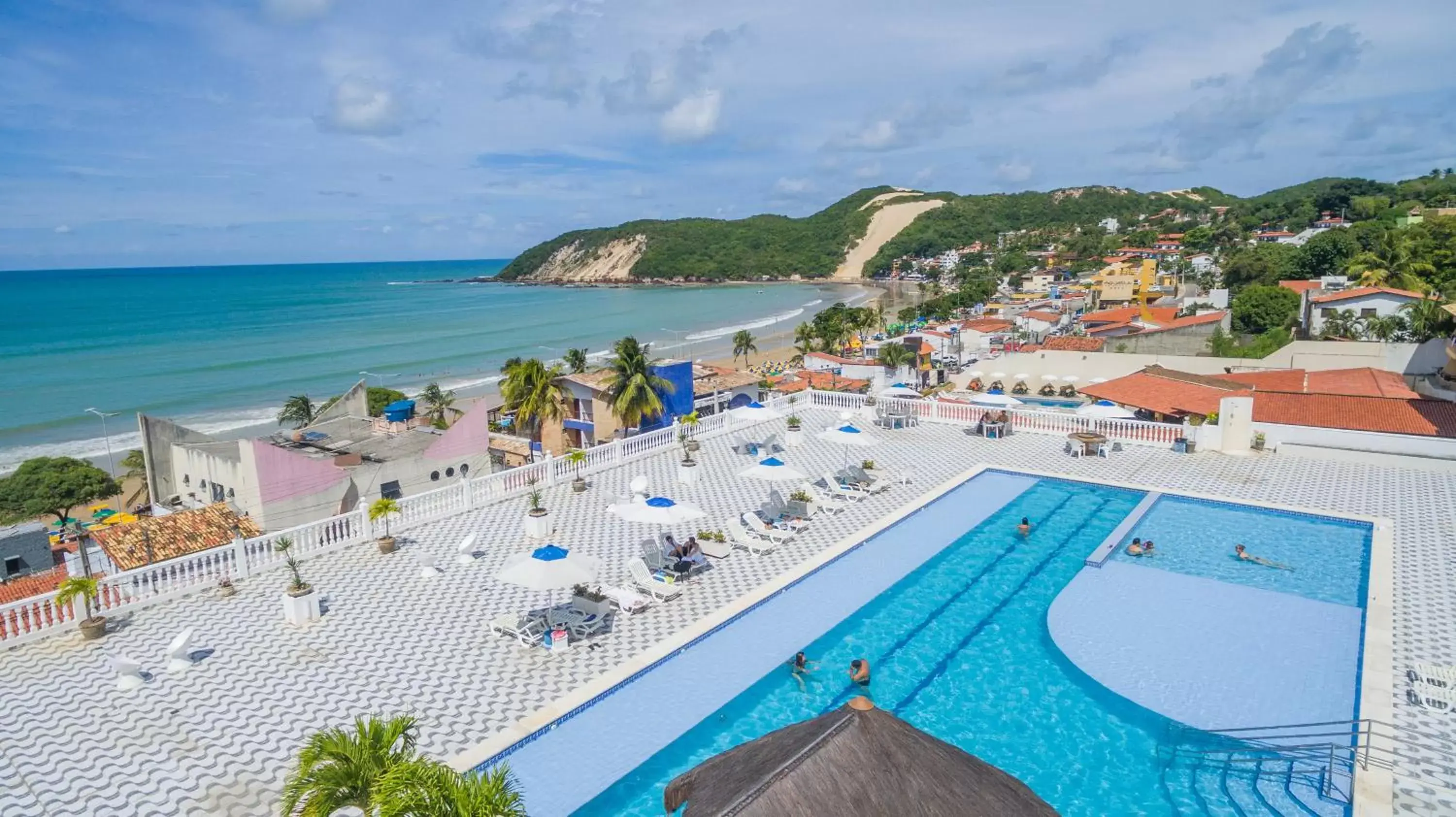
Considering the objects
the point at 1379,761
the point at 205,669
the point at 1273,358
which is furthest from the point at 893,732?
the point at 1273,358

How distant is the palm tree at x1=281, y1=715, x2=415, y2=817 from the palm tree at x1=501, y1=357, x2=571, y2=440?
20.7 metres

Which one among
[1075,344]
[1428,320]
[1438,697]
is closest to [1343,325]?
[1428,320]

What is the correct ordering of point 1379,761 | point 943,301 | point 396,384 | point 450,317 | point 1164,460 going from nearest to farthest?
1. point 1379,761
2. point 1164,460
3. point 396,384
4. point 943,301
5. point 450,317

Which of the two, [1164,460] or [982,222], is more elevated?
[982,222]

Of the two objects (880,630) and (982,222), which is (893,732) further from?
(982,222)

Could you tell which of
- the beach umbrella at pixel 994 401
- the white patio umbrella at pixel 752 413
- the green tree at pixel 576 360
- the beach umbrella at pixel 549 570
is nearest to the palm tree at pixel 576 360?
the green tree at pixel 576 360

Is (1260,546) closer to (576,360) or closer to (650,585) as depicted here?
(650,585)

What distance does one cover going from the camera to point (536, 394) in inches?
1019

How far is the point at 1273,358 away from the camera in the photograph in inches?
1251

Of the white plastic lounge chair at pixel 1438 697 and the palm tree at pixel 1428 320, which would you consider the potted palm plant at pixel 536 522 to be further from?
the palm tree at pixel 1428 320

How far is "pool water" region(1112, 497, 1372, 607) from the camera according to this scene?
13023 millimetres

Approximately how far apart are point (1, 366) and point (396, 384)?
3515 cm

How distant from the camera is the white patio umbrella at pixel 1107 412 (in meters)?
21.5

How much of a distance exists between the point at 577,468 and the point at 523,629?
7771mm
